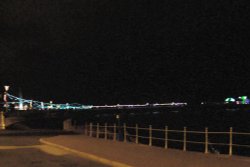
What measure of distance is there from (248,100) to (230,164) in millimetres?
171592

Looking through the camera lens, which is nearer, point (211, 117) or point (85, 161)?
point (85, 161)

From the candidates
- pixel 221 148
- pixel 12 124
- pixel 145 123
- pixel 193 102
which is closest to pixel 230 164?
pixel 221 148

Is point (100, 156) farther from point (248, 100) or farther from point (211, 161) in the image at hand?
point (248, 100)

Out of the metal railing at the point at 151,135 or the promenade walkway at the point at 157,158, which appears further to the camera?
the metal railing at the point at 151,135

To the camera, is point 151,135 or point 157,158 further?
point 151,135

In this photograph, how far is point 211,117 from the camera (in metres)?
106

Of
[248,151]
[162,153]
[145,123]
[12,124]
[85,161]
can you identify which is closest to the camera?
[85,161]

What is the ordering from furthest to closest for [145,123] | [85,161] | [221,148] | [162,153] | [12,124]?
[145,123] → [12,124] → [221,148] → [162,153] → [85,161]

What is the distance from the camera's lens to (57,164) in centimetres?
1652

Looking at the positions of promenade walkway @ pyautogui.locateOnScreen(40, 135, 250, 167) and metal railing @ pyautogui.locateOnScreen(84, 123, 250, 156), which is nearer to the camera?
promenade walkway @ pyautogui.locateOnScreen(40, 135, 250, 167)

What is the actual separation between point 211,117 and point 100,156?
8984cm

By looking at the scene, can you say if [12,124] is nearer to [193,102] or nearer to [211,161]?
[211,161]

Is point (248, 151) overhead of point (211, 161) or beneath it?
beneath

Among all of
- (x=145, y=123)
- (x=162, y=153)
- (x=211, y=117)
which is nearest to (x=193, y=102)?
(x=211, y=117)
